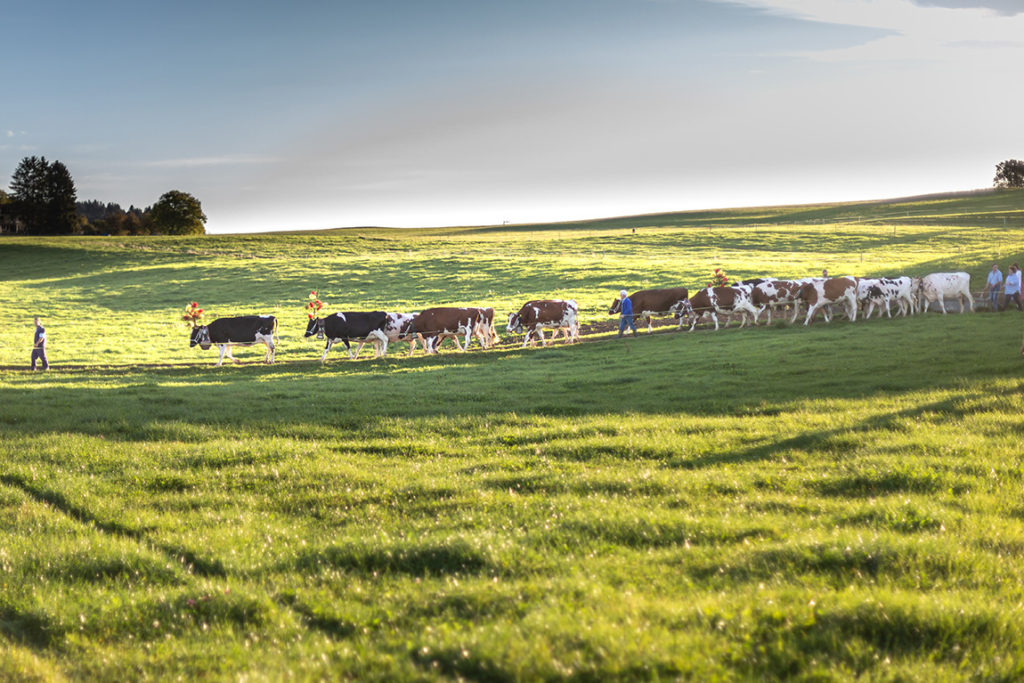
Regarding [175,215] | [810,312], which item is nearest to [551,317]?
[810,312]

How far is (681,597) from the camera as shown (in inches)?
244

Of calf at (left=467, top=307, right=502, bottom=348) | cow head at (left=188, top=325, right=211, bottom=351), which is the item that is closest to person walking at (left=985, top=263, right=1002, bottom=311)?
calf at (left=467, top=307, right=502, bottom=348)

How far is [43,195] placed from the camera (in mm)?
134875

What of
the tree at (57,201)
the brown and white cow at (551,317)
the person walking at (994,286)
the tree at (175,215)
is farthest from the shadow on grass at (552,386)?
the tree at (57,201)

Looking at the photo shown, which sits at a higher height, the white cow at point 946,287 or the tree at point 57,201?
the tree at point 57,201

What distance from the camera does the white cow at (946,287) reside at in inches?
1335

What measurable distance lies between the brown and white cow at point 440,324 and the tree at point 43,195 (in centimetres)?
13188

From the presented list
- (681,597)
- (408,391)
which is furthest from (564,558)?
(408,391)

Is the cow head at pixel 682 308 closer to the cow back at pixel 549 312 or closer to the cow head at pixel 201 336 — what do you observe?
the cow back at pixel 549 312

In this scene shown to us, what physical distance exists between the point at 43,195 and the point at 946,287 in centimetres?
15408

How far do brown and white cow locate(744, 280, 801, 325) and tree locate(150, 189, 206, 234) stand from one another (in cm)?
12505

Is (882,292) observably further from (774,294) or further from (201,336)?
(201,336)

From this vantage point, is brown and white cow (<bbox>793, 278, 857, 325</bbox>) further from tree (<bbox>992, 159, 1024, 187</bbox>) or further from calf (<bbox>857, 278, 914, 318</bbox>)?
tree (<bbox>992, 159, 1024, 187</bbox>)

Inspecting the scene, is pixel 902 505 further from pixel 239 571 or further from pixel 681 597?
pixel 239 571
